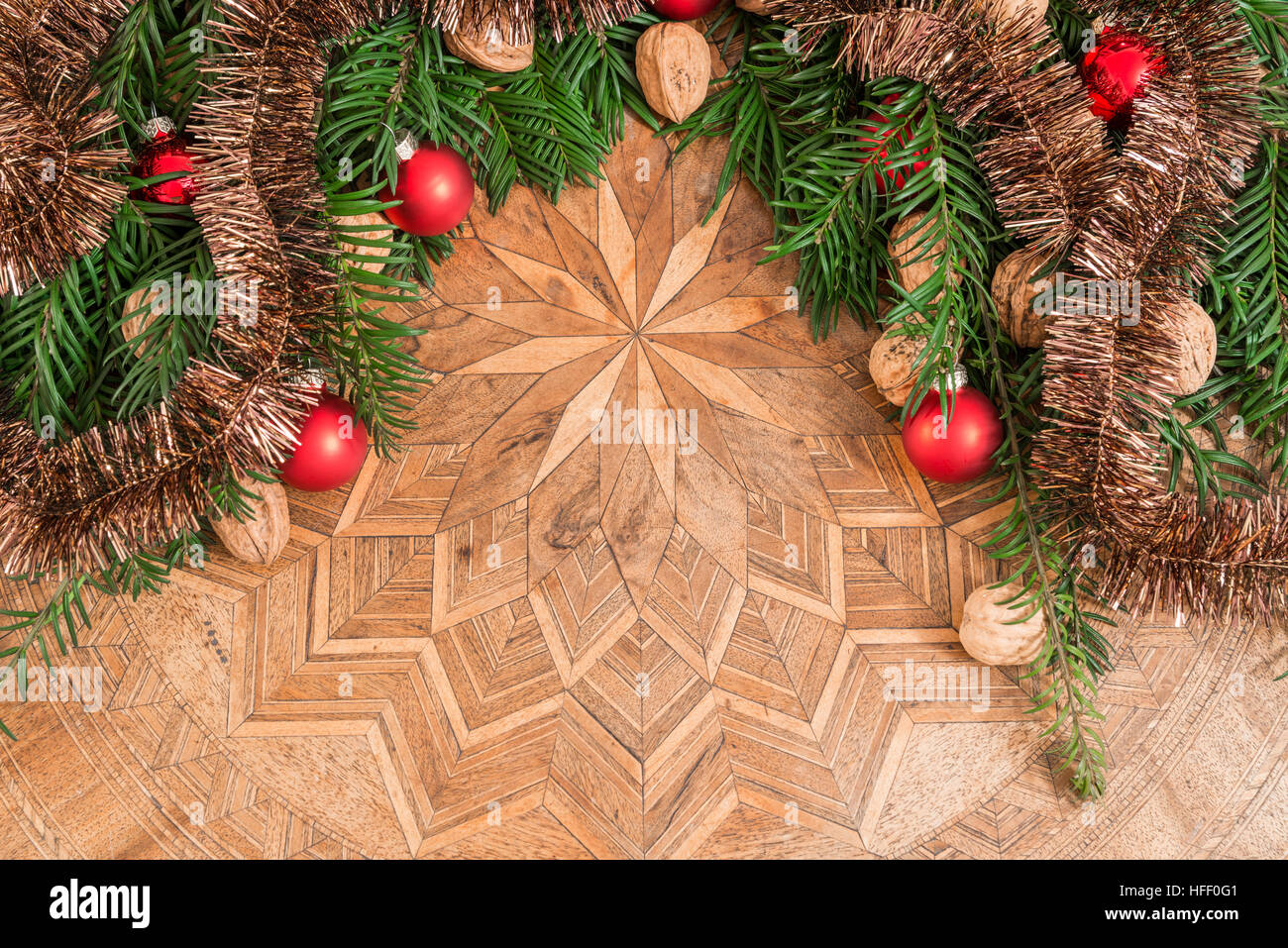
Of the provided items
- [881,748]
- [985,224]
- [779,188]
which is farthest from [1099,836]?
[779,188]

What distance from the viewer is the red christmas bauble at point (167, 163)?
2.84ft

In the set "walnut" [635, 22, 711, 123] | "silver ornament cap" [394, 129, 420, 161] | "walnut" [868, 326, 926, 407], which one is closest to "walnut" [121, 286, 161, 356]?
"silver ornament cap" [394, 129, 420, 161]

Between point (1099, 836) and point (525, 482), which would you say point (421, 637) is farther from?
point (1099, 836)

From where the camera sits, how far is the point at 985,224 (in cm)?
93

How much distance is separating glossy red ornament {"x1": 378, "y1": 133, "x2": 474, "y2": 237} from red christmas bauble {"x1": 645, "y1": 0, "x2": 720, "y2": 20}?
0.28 metres

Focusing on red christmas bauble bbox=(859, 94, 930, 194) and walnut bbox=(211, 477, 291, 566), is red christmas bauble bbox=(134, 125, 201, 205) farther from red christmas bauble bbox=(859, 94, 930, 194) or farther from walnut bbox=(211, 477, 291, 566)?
red christmas bauble bbox=(859, 94, 930, 194)

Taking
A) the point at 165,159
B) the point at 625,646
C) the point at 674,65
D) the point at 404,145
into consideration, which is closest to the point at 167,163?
the point at 165,159

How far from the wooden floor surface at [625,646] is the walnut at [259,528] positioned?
0.18ft

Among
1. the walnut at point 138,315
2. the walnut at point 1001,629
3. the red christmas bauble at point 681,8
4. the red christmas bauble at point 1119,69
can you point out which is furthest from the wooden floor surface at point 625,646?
the red christmas bauble at point 1119,69

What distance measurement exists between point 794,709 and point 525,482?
395 millimetres

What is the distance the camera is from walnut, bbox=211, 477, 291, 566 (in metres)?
0.90

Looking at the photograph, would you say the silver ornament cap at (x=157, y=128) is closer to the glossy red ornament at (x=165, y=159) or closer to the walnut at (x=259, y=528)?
the glossy red ornament at (x=165, y=159)

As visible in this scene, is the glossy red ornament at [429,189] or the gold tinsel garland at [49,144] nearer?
the gold tinsel garland at [49,144]

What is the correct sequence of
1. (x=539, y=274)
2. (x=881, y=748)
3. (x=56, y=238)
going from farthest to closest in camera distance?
(x=539, y=274), (x=881, y=748), (x=56, y=238)
